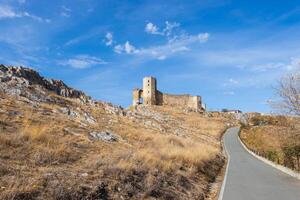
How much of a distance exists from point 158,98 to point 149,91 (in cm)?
518

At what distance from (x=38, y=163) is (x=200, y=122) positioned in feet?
226

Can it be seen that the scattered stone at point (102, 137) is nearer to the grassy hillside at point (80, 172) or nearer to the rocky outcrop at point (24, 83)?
the grassy hillside at point (80, 172)

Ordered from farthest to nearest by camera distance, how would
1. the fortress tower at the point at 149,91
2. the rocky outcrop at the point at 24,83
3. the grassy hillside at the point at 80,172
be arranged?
the fortress tower at the point at 149,91, the rocky outcrop at the point at 24,83, the grassy hillside at the point at 80,172

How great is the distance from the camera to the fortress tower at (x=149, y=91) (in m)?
97.9

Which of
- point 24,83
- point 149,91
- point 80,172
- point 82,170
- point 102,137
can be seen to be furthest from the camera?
point 149,91

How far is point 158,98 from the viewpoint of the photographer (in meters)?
102

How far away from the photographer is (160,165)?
49.8ft

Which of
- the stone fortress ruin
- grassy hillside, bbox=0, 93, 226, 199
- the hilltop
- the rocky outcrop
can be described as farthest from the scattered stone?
the stone fortress ruin

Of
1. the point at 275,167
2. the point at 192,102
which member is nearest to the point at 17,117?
the point at 275,167

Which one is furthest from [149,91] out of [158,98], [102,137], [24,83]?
[102,137]

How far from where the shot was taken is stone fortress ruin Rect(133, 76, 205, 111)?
9831 centimetres

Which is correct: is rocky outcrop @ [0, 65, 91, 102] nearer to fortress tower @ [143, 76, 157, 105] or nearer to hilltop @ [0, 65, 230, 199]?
hilltop @ [0, 65, 230, 199]

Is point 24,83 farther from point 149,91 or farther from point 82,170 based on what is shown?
point 149,91

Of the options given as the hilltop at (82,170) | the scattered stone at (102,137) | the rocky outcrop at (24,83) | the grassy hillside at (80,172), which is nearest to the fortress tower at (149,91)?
the rocky outcrop at (24,83)
